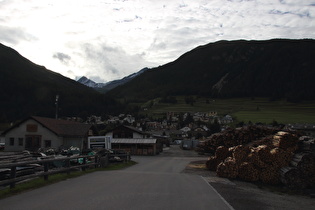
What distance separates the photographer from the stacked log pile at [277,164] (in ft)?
52.2

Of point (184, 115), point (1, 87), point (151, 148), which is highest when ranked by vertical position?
point (1, 87)

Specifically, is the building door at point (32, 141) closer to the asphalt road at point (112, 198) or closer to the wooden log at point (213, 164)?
the wooden log at point (213, 164)

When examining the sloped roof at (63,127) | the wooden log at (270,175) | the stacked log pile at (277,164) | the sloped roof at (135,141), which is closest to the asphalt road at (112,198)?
the stacked log pile at (277,164)

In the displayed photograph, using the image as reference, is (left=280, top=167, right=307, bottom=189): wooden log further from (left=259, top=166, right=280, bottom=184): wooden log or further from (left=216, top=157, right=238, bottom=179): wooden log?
(left=216, top=157, right=238, bottom=179): wooden log

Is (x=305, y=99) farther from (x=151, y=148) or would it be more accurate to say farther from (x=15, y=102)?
(x=15, y=102)

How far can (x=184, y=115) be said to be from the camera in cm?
18075

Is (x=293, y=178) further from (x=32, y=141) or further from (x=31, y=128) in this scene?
(x=31, y=128)

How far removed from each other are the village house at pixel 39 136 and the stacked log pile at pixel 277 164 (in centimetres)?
3787

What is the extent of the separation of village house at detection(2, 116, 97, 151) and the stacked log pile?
37.9 m

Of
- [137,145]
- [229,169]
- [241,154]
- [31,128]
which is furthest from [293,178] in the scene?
[137,145]

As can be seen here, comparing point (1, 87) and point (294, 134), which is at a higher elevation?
point (1, 87)

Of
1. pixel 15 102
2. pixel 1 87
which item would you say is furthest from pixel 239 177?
pixel 1 87

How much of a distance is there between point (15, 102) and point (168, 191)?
180211mm

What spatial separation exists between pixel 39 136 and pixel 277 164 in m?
43.5
